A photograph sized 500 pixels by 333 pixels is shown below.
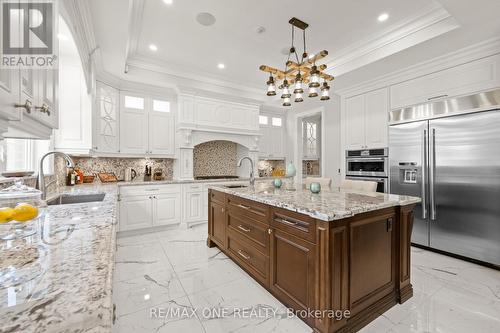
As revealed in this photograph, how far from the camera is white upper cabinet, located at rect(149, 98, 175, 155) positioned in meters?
4.25

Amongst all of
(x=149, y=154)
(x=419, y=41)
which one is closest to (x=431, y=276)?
(x=419, y=41)

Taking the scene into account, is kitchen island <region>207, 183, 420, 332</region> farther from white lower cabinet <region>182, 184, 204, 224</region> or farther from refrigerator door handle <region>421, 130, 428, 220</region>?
white lower cabinet <region>182, 184, 204, 224</region>

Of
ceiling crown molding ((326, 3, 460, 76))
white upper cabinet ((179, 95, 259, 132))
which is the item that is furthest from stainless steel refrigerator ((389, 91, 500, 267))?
white upper cabinet ((179, 95, 259, 132))

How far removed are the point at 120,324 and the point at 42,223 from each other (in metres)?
1.05

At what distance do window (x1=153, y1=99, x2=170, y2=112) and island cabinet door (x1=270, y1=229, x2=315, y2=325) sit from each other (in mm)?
3552

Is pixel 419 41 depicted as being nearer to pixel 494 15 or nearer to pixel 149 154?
pixel 494 15

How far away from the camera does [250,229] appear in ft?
7.46

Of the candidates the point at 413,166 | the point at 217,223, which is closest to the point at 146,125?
the point at 217,223

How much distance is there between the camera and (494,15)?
2221 millimetres

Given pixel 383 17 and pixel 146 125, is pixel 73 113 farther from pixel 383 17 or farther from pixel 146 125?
pixel 383 17

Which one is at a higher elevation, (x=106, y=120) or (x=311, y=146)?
(x=106, y=120)

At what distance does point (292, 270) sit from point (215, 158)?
3.77 m

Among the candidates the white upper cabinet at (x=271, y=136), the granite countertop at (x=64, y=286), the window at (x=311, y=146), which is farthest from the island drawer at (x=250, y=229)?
the window at (x=311, y=146)

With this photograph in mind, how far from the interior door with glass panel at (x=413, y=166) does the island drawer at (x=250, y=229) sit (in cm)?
251
